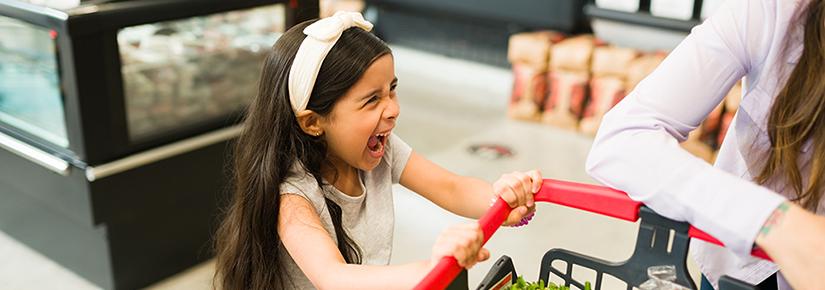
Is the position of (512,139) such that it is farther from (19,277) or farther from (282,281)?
(282,281)

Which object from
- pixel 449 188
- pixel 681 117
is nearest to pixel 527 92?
pixel 449 188

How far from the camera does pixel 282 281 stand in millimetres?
1327

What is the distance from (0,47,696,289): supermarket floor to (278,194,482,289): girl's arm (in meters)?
1.08

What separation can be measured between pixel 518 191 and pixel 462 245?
9.5 inches

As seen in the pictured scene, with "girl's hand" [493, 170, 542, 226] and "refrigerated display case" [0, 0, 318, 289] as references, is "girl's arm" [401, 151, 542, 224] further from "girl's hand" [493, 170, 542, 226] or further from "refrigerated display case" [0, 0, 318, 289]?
"refrigerated display case" [0, 0, 318, 289]

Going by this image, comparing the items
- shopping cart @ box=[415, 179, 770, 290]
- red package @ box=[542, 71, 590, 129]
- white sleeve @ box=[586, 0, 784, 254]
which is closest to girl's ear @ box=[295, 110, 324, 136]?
shopping cart @ box=[415, 179, 770, 290]

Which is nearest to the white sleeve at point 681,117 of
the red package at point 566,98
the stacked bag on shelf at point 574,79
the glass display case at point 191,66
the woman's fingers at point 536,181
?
the woman's fingers at point 536,181

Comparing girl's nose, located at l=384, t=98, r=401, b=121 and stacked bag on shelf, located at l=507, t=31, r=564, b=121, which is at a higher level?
girl's nose, located at l=384, t=98, r=401, b=121

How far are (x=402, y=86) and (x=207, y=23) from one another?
197cm

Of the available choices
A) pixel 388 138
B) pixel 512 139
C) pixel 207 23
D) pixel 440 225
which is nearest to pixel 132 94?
pixel 207 23

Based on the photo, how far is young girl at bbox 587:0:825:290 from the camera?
0.96 meters

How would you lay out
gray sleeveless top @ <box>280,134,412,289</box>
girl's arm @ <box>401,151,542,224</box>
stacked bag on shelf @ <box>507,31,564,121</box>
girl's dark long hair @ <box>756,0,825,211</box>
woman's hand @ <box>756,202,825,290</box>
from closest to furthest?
woman's hand @ <box>756,202,825,290</box>
girl's dark long hair @ <box>756,0,825,211</box>
gray sleeveless top @ <box>280,134,412,289</box>
girl's arm @ <box>401,151,542,224</box>
stacked bag on shelf @ <box>507,31,564,121</box>

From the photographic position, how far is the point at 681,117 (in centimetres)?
104

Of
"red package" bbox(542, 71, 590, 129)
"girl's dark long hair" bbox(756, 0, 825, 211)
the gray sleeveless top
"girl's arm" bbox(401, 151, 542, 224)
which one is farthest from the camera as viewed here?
"red package" bbox(542, 71, 590, 129)
